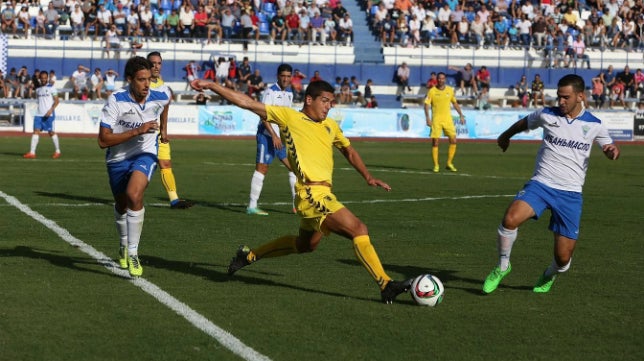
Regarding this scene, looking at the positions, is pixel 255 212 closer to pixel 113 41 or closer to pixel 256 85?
pixel 256 85

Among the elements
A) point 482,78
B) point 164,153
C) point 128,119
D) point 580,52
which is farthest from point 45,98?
point 580,52

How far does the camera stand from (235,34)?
46.3 m

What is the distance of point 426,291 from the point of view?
27.5 ft

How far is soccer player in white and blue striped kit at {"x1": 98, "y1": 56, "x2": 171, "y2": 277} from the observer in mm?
9719

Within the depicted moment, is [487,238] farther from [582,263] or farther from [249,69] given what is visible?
[249,69]

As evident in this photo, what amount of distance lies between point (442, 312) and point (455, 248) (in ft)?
12.7

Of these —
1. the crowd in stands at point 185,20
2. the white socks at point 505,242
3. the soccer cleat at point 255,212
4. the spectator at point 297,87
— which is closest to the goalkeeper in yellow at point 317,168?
the white socks at point 505,242

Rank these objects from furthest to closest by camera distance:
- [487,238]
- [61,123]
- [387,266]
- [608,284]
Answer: [61,123] → [487,238] → [387,266] → [608,284]

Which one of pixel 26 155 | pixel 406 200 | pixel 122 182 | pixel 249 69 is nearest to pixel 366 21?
pixel 249 69

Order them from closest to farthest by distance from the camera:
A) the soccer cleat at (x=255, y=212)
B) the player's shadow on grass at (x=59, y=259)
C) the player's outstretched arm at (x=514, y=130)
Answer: the player's outstretched arm at (x=514, y=130), the player's shadow on grass at (x=59, y=259), the soccer cleat at (x=255, y=212)

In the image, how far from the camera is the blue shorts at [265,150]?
1548 cm

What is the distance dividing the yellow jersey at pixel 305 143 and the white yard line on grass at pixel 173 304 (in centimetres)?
149

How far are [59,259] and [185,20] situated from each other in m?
36.0

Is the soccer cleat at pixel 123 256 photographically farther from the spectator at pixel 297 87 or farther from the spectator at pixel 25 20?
the spectator at pixel 25 20
